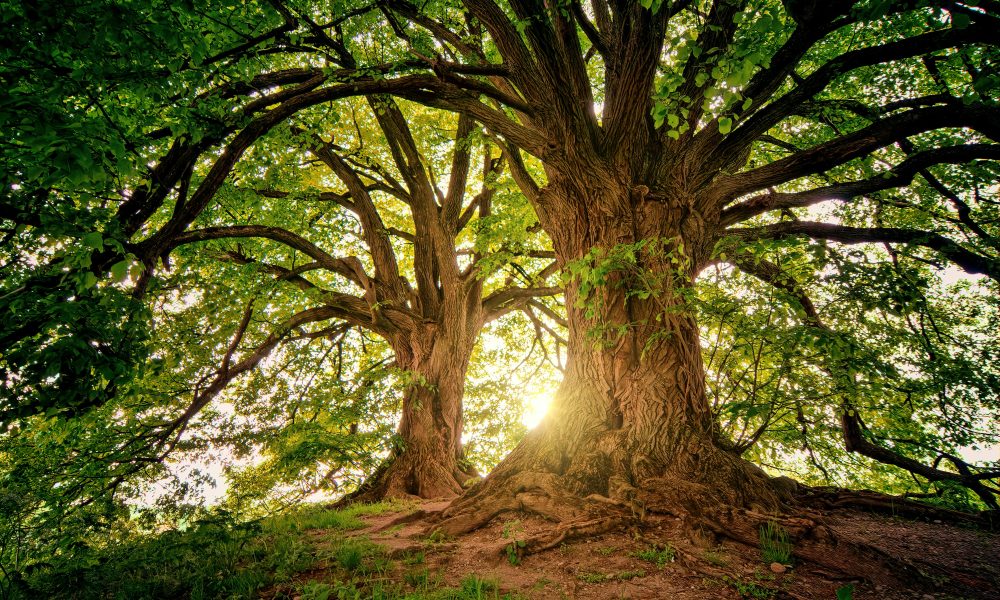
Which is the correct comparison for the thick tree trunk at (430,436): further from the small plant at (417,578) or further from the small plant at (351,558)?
the small plant at (417,578)

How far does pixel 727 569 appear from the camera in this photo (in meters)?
2.57

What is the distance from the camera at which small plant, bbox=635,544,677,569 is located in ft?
8.84

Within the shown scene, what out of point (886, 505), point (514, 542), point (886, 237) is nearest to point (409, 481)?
point (514, 542)

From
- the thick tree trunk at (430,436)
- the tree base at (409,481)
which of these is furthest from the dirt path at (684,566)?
the thick tree trunk at (430,436)

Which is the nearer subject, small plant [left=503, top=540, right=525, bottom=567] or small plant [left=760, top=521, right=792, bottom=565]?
small plant [left=760, top=521, right=792, bottom=565]

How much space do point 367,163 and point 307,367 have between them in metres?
4.74

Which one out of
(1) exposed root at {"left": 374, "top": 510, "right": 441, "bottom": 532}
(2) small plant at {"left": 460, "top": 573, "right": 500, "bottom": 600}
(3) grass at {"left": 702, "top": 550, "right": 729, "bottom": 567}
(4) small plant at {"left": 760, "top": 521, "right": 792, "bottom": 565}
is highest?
(4) small plant at {"left": 760, "top": 521, "right": 792, "bottom": 565}

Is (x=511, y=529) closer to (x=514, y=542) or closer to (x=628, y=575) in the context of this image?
(x=514, y=542)

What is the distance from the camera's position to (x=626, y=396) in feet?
13.2

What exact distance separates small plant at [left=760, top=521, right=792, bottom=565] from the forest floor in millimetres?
51

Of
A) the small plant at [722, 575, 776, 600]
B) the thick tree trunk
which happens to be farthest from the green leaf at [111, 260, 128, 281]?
the thick tree trunk

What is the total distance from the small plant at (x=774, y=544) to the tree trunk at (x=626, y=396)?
358 millimetres

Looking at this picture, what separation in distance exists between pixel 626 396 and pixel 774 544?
1588 millimetres

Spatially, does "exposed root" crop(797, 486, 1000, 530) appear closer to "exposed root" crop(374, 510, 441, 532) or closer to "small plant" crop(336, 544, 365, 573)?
"exposed root" crop(374, 510, 441, 532)
